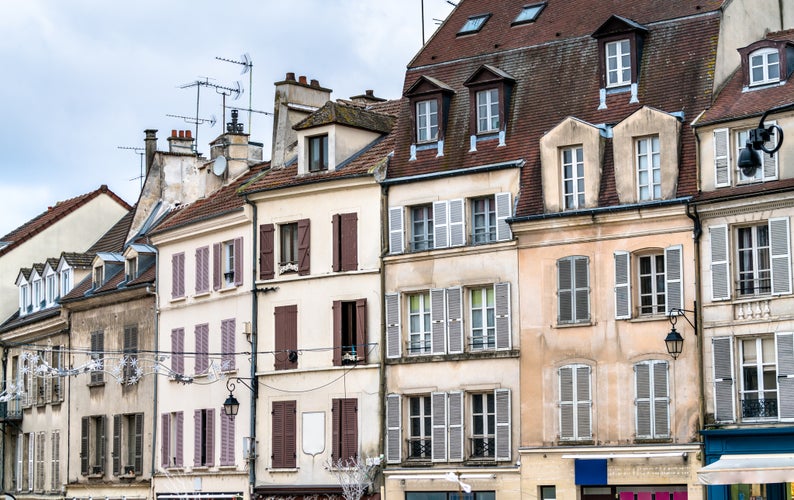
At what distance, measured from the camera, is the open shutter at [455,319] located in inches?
1724

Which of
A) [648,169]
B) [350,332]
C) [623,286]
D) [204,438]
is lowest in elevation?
[204,438]

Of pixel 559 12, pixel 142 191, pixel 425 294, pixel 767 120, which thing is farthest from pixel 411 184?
pixel 142 191

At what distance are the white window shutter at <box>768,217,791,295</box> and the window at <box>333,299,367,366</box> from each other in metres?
12.7

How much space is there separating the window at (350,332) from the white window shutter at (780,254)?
12.7 meters

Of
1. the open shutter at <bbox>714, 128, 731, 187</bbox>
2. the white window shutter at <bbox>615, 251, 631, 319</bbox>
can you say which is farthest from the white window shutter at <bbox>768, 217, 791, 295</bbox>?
the white window shutter at <bbox>615, 251, 631, 319</bbox>

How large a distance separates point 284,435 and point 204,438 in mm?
4732

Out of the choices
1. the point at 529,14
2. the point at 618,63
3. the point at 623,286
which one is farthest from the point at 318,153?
the point at 623,286

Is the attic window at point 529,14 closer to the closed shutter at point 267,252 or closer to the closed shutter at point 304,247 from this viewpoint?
the closed shutter at point 304,247

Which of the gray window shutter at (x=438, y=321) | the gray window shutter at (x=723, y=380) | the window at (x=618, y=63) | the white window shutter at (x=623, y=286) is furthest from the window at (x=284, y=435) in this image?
the gray window shutter at (x=723, y=380)

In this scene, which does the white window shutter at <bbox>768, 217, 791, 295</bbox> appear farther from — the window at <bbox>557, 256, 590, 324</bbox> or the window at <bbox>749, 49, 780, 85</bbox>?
A: the window at <bbox>557, 256, 590, 324</bbox>

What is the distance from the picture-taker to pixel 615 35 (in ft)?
140

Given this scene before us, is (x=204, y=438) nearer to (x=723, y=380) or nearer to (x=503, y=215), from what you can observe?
(x=503, y=215)

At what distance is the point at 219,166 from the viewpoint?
5494 centimetres

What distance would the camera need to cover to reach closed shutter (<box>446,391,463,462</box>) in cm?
4341
